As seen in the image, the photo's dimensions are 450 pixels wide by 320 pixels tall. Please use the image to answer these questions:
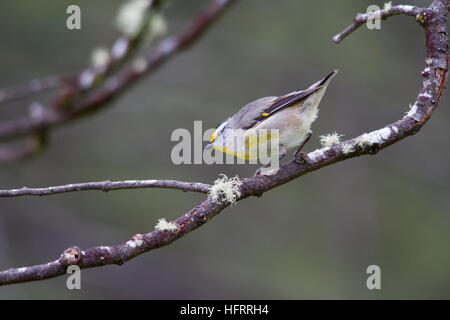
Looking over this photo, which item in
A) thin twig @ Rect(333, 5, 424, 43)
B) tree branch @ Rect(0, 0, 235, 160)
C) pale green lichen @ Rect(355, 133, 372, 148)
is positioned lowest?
pale green lichen @ Rect(355, 133, 372, 148)

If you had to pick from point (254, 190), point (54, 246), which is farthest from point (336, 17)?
point (254, 190)

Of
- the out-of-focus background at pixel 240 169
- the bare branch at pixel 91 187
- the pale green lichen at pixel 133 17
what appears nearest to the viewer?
the bare branch at pixel 91 187

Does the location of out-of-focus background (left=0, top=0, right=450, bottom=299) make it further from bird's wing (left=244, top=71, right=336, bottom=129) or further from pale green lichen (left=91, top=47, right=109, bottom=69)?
bird's wing (left=244, top=71, right=336, bottom=129)

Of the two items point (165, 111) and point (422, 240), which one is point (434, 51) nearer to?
point (165, 111)

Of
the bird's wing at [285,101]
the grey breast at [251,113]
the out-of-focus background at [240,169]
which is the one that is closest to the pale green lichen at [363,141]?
the bird's wing at [285,101]

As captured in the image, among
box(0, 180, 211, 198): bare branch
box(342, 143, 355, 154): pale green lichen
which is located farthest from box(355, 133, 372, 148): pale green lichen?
box(0, 180, 211, 198): bare branch

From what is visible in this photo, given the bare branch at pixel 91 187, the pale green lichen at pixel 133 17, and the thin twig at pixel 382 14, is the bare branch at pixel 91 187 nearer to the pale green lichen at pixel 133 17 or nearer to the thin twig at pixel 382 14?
the thin twig at pixel 382 14

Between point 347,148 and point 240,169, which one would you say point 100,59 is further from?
point 240,169
